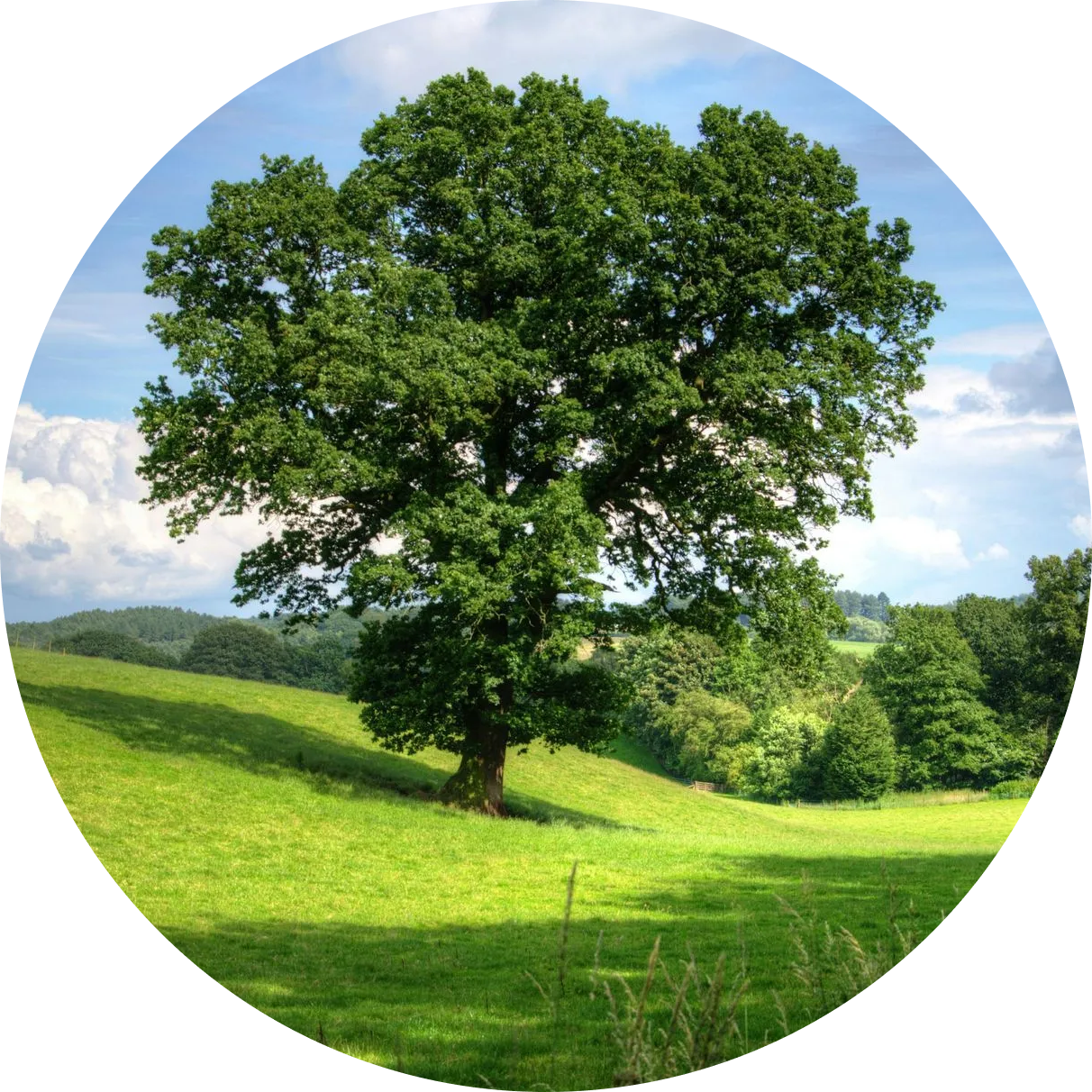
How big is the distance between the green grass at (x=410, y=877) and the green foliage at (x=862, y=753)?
21516 mm

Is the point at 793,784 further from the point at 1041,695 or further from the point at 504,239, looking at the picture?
the point at 504,239

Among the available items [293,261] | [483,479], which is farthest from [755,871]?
[293,261]

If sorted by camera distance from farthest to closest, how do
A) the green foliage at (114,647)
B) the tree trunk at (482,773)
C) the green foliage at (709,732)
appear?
the green foliage at (709,732), the green foliage at (114,647), the tree trunk at (482,773)

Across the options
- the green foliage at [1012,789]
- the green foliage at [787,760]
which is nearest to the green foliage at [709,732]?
the green foliage at [787,760]

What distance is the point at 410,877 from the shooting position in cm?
2078

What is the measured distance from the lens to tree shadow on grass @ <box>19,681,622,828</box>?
99.0ft

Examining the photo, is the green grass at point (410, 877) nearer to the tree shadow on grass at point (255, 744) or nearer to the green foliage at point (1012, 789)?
the tree shadow on grass at point (255, 744)

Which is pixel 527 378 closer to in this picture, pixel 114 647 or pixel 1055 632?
pixel 114 647

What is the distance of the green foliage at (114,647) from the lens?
214 feet

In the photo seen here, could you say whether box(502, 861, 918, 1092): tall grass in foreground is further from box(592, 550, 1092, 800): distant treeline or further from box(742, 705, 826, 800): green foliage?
box(742, 705, 826, 800): green foliage

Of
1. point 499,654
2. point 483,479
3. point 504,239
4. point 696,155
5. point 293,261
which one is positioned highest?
point 696,155

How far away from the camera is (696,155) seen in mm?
24125

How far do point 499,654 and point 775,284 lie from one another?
35.5 feet

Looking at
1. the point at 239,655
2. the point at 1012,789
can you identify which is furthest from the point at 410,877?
the point at 1012,789
